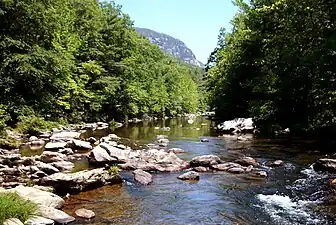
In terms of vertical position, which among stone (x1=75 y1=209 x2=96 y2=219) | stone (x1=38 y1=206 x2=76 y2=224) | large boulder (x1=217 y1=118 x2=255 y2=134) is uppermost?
large boulder (x1=217 y1=118 x2=255 y2=134)

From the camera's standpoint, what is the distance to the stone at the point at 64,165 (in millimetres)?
15484

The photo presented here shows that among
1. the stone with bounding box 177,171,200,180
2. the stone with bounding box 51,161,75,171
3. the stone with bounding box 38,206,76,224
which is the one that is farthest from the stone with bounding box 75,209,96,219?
the stone with bounding box 51,161,75,171

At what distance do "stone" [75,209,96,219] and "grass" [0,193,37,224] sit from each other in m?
1.25

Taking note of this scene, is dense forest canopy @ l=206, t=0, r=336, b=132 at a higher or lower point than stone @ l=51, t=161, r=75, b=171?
higher

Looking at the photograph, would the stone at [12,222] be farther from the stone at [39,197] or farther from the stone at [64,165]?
the stone at [64,165]

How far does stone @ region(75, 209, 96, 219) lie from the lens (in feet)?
31.3

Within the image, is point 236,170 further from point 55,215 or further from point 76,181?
point 55,215

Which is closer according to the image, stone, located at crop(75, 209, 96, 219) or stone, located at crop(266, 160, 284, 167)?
stone, located at crop(75, 209, 96, 219)

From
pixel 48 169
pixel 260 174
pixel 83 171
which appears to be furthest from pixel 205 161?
pixel 48 169

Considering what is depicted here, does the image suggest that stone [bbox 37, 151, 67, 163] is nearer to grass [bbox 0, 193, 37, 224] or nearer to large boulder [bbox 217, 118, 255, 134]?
grass [bbox 0, 193, 37, 224]

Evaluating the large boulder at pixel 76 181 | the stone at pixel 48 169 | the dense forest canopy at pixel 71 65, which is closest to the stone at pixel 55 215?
the large boulder at pixel 76 181

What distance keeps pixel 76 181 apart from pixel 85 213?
8.34 ft

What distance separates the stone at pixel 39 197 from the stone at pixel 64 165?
5.05 m

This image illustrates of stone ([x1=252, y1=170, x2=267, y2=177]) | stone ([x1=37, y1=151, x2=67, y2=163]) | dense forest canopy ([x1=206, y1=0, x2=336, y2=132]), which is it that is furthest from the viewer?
dense forest canopy ([x1=206, y1=0, x2=336, y2=132])
